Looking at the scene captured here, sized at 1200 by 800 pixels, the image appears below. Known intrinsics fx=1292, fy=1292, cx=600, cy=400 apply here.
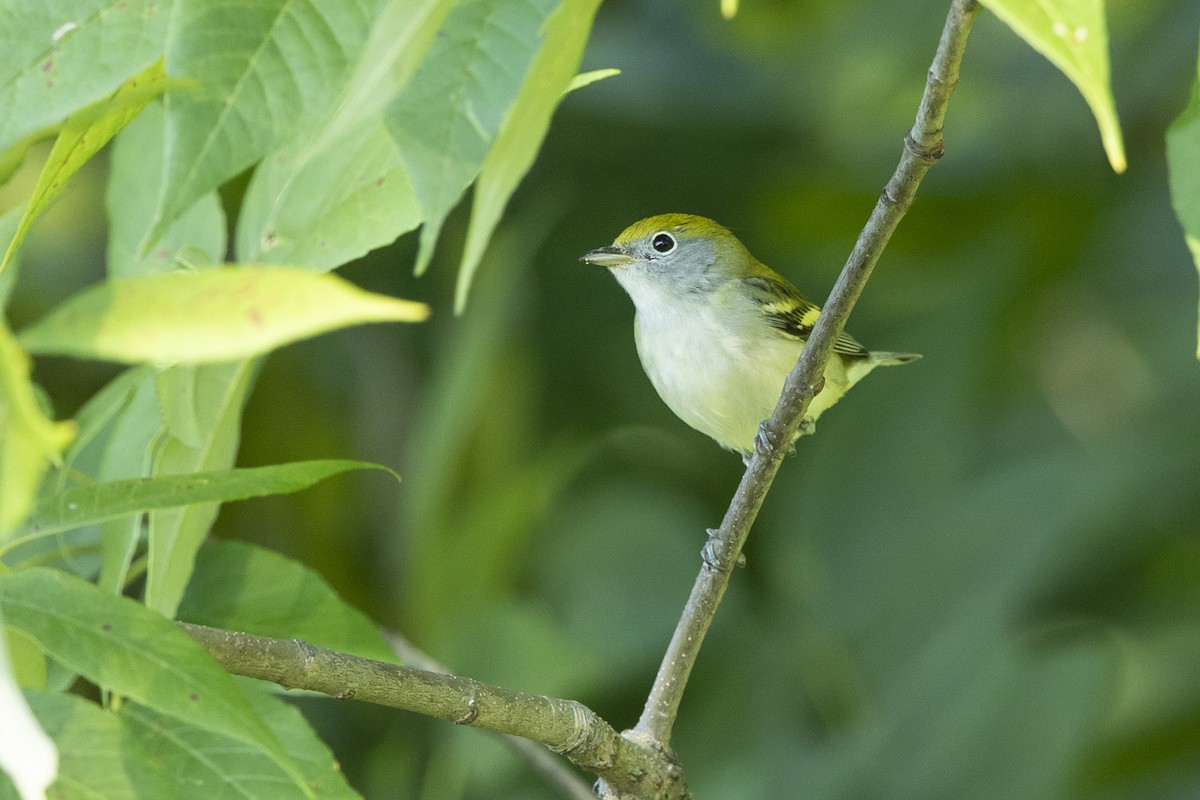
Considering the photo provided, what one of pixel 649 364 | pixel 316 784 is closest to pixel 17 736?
pixel 316 784

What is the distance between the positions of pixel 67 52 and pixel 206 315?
24.9 inches

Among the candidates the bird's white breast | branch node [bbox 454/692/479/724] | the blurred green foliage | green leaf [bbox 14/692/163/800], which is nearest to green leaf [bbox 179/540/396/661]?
branch node [bbox 454/692/479/724]

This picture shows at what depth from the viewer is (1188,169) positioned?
1.06 meters

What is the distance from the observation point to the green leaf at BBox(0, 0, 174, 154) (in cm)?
125

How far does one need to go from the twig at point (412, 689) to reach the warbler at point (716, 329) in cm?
145

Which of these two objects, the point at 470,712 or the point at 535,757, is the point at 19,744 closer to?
the point at 470,712

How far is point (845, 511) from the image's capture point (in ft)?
13.1

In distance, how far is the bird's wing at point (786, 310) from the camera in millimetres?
3471

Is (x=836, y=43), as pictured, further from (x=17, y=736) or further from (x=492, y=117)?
(x=17, y=736)

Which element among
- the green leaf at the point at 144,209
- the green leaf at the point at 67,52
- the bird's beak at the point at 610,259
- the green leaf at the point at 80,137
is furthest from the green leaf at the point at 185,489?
→ the bird's beak at the point at 610,259

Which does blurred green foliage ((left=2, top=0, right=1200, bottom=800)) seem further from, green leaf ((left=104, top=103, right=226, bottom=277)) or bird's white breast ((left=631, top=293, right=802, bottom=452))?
green leaf ((left=104, top=103, right=226, bottom=277))

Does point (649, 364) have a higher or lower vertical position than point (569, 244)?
lower

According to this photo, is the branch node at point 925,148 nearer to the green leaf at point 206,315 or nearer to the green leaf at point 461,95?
the green leaf at point 461,95

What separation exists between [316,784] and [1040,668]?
8.11 feet
